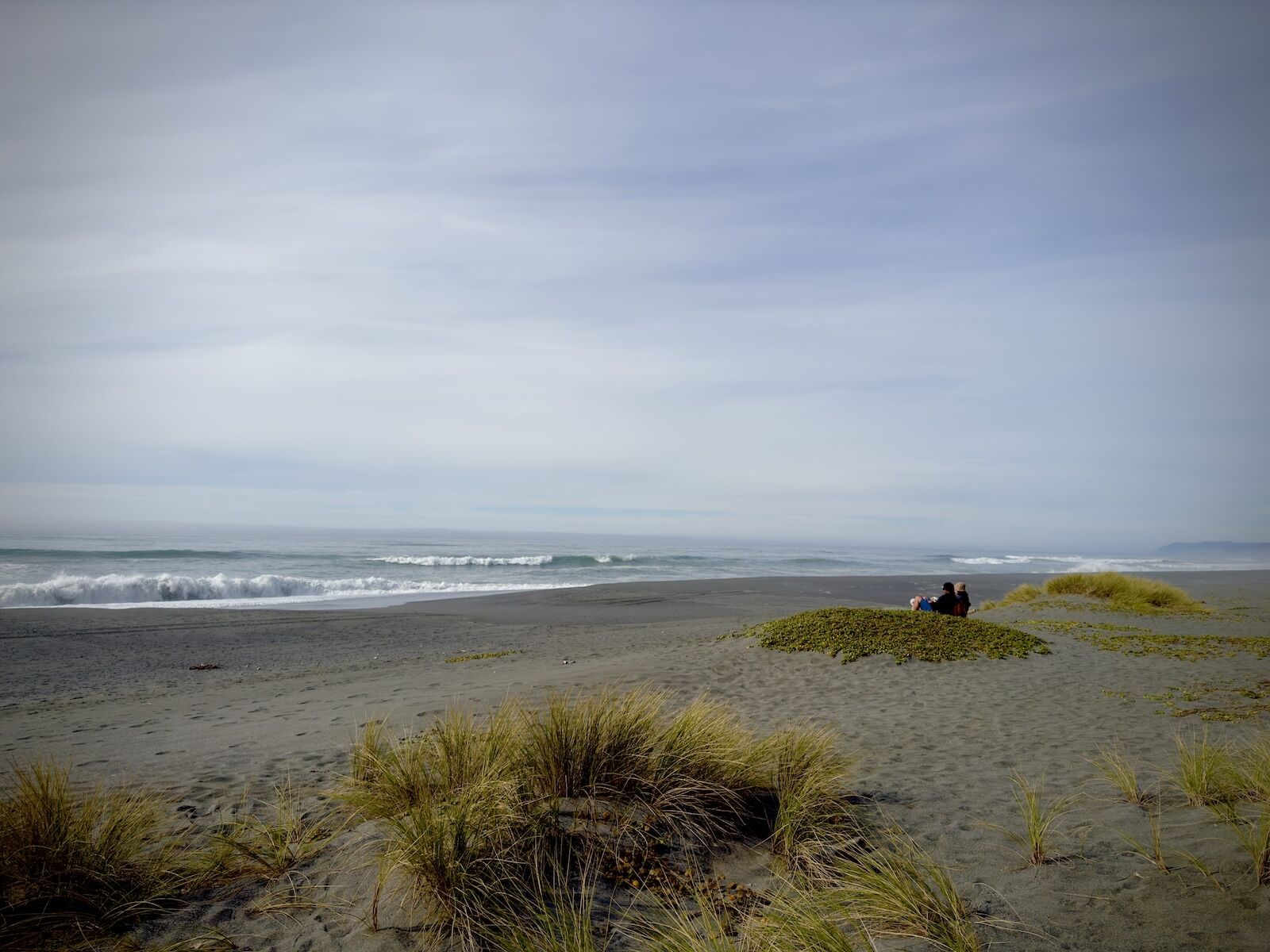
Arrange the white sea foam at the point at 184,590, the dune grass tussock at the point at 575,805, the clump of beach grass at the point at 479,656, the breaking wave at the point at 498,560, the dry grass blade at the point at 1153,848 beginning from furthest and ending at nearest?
the breaking wave at the point at 498,560
the white sea foam at the point at 184,590
the clump of beach grass at the point at 479,656
the dry grass blade at the point at 1153,848
the dune grass tussock at the point at 575,805

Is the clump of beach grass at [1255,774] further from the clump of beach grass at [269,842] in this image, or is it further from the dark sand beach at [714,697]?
the clump of beach grass at [269,842]

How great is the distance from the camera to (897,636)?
12445 millimetres

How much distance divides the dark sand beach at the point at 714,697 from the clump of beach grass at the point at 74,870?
302mm

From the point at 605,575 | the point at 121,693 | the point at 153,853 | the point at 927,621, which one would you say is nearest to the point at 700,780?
the point at 153,853

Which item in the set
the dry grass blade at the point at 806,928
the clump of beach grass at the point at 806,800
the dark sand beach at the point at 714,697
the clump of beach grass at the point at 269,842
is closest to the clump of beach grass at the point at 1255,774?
the dark sand beach at the point at 714,697

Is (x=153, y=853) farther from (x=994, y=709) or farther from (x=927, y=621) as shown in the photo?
(x=927, y=621)

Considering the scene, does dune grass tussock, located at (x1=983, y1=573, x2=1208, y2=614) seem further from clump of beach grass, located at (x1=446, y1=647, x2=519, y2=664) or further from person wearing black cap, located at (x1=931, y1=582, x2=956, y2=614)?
clump of beach grass, located at (x1=446, y1=647, x2=519, y2=664)

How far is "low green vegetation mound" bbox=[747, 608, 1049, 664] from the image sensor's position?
11.9 metres

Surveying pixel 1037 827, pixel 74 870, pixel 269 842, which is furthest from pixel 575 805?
pixel 1037 827

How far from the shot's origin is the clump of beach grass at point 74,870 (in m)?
3.29

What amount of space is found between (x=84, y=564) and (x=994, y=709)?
44.2m

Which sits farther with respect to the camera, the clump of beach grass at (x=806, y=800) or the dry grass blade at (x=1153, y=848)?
the clump of beach grass at (x=806, y=800)

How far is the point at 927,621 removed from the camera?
13133 mm

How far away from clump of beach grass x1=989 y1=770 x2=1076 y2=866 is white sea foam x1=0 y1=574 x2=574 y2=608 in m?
27.0
